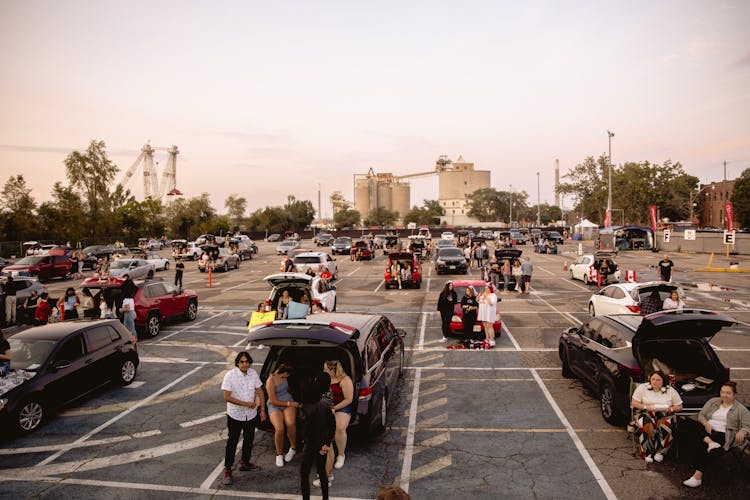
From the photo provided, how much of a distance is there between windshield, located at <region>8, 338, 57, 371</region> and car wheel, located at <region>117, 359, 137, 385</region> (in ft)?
5.56

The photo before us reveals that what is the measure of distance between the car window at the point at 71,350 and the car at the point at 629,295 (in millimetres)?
13367

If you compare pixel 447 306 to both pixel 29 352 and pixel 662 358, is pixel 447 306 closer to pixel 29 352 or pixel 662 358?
pixel 662 358

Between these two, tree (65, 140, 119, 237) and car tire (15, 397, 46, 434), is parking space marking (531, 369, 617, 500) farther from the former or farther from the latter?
tree (65, 140, 119, 237)

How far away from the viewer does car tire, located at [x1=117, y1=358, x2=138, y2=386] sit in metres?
10.2

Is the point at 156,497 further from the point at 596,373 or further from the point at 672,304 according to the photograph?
the point at 672,304

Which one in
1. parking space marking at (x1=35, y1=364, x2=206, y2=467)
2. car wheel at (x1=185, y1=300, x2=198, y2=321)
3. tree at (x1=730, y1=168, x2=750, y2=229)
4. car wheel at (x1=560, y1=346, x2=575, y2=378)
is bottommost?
parking space marking at (x1=35, y1=364, x2=206, y2=467)

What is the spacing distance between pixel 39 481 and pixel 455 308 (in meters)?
9.75

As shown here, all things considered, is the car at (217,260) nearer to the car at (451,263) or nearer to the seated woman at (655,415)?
the car at (451,263)

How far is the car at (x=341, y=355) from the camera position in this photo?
6.50 metres

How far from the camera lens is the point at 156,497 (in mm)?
Answer: 6078

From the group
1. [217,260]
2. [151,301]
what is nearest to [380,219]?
[217,260]

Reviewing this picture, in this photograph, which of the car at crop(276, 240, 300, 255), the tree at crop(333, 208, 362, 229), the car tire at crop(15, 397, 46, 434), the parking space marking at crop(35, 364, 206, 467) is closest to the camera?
the parking space marking at crop(35, 364, 206, 467)

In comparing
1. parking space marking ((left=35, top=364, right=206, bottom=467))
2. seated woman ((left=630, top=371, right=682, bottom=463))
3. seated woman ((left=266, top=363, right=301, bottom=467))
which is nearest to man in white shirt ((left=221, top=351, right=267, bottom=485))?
seated woman ((left=266, top=363, right=301, bottom=467))

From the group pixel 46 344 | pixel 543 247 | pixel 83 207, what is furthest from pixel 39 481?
pixel 83 207
